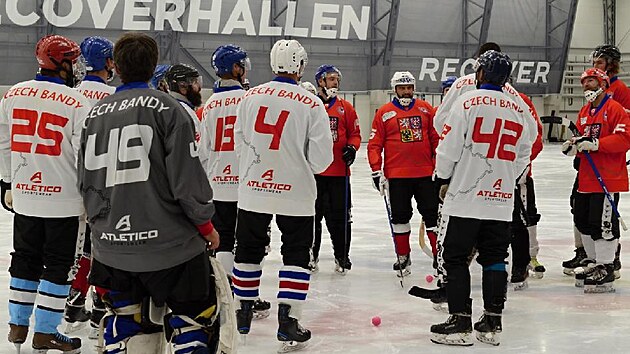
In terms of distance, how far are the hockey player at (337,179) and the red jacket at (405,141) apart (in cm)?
21

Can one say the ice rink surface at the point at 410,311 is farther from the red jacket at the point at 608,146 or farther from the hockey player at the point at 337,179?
the red jacket at the point at 608,146

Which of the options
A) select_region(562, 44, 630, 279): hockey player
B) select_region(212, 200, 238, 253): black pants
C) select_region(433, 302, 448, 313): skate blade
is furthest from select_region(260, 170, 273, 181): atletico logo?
select_region(562, 44, 630, 279): hockey player

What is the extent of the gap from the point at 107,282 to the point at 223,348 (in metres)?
0.47

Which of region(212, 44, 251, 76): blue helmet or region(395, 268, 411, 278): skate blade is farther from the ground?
region(212, 44, 251, 76): blue helmet

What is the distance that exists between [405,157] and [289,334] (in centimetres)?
233

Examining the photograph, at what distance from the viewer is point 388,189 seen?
6.24 metres

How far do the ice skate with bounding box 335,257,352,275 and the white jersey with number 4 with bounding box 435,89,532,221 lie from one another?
219cm

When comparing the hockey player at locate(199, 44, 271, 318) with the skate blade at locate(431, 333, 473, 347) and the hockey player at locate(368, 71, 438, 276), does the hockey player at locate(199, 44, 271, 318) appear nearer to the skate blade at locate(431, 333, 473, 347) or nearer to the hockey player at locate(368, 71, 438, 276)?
the skate blade at locate(431, 333, 473, 347)

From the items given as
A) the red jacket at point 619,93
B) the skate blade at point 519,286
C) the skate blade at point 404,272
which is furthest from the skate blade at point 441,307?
the red jacket at point 619,93

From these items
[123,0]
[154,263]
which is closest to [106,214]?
[154,263]

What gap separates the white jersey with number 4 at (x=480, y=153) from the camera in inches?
162

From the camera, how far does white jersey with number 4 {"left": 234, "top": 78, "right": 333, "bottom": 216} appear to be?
164 inches

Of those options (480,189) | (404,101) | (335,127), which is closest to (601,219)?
(404,101)

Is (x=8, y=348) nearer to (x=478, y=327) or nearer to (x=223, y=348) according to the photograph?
(x=223, y=348)
